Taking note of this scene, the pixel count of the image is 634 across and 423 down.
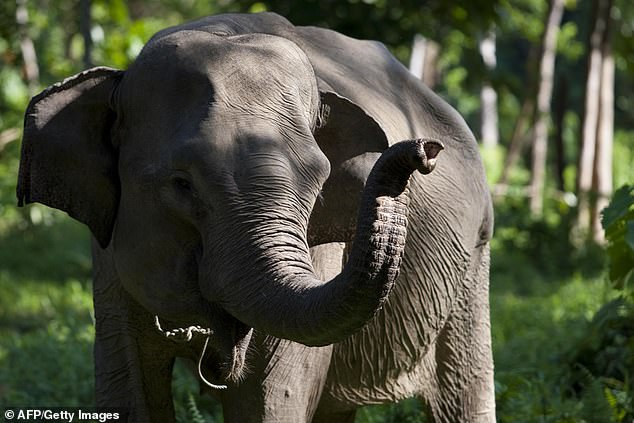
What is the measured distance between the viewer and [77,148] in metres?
3.99

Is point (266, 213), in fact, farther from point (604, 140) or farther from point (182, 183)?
point (604, 140)

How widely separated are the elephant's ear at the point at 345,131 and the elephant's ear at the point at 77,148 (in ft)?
2.32

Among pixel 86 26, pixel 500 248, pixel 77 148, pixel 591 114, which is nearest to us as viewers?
pixel 77 148

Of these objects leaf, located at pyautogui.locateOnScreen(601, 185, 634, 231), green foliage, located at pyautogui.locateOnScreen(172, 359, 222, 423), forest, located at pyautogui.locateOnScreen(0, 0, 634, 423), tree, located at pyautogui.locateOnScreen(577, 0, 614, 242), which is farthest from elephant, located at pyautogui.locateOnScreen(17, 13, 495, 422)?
tree, located at pyautogui.locateOnScreen(577, 0, 614, 242)

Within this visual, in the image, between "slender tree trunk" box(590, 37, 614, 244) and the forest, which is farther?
"slender tree trunk" box(590, 37, 614, 244)

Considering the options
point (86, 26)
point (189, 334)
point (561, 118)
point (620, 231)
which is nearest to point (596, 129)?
point (561, 118)

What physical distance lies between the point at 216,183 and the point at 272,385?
88cm

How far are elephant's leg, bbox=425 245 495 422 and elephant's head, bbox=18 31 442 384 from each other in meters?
1.40

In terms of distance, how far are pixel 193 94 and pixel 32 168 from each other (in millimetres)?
671

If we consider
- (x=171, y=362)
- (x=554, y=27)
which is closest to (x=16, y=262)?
(x=554, y=27)

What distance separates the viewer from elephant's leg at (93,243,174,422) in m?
4.21

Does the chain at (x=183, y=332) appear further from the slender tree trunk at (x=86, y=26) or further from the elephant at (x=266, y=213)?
the slender tree trunk at (x=86, y=26)

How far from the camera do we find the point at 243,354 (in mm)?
3816

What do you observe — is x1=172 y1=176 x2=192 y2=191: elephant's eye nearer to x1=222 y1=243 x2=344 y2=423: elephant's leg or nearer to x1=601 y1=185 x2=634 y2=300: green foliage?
x1=222 y1=243 x2=344 y2=423: elephant's leg
